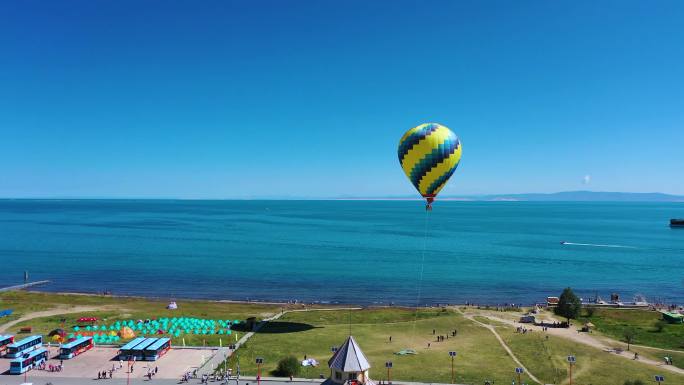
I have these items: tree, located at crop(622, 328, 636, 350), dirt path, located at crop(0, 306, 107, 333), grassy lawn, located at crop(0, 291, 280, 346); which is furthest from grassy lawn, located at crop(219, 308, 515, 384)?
dirt path, located at crop(0, 306, 107, 333)

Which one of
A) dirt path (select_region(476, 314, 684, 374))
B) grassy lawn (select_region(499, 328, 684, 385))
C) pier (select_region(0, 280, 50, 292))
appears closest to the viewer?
grassy lawn (select_region(499, 328, 684, 385))

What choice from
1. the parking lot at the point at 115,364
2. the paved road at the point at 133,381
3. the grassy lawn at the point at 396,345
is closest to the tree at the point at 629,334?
the grassy lawn at the point at 396,345

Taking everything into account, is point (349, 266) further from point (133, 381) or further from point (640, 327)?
point (133, 381)

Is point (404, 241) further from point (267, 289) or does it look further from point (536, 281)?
point (267, 289)

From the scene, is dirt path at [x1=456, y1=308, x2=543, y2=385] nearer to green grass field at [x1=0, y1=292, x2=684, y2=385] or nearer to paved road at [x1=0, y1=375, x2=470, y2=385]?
green grass field at [x1=0, y1=292, x2=684, y2=385]

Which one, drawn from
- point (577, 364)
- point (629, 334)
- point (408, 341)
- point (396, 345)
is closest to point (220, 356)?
point (396, 345)

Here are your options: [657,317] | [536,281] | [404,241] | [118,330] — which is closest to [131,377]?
[118,330]

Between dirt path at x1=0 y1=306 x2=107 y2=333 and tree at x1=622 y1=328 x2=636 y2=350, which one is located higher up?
tree at x1=622 y1=328 x2=636 y2=350

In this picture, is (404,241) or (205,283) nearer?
(205,283)
